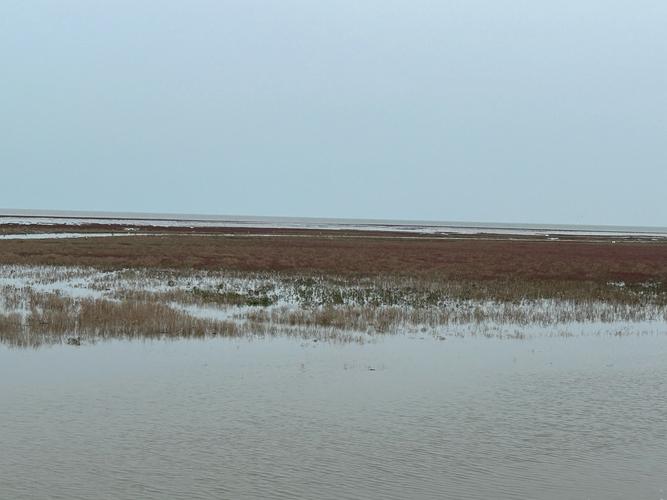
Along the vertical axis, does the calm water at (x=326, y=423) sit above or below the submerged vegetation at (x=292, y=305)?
below

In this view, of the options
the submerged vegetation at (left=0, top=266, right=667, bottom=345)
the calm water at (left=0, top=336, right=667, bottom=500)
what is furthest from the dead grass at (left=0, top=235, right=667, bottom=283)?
the calm water at (left=0, top=336, right=667, bottom=500)

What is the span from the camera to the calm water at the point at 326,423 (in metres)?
9.53

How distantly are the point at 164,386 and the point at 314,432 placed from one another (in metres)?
3.78

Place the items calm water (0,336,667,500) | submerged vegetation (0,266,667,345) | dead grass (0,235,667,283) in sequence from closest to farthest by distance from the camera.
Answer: calm water (0,336,667,500), submerged vegetation (0,266,667,345), dead grass (0,235,667,283)

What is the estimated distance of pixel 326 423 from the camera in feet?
39.8

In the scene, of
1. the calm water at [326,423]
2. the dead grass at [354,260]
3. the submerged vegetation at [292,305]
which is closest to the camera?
the calm water at [326,423]

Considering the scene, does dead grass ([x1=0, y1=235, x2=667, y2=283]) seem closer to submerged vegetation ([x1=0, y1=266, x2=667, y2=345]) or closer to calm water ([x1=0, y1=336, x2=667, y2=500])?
submerged vegetation ([x1=0, y1=266, x2=667, y2=345])

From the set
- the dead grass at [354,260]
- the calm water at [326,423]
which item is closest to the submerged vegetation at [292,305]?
the calm water at [326,423]

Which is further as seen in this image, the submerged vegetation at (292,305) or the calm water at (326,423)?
the submerged vegetation at (292,305)

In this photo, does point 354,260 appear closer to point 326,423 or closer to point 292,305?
point 292,305

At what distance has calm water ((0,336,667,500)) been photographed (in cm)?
953

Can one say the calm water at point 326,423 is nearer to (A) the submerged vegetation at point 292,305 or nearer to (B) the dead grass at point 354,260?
(A) the submerged vegetation at point 292,305

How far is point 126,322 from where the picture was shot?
20234mm

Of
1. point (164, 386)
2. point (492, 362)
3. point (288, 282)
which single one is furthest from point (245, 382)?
point (288, 282)
